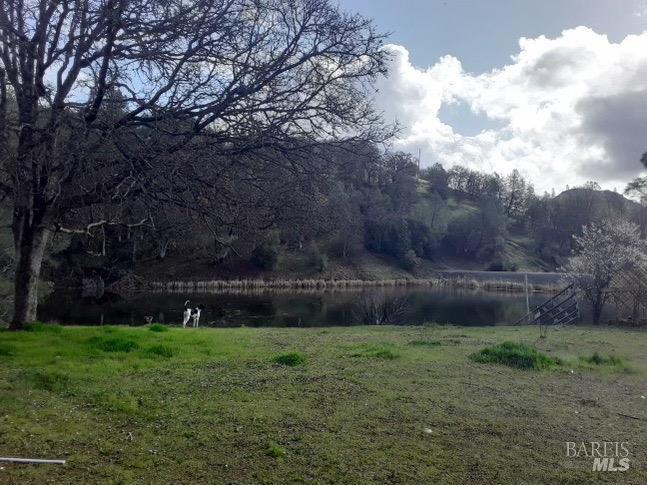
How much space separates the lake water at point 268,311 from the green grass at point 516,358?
18290mm

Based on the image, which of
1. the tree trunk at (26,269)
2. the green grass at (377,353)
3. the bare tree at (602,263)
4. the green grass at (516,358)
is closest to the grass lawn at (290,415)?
the green grass at (377,353)

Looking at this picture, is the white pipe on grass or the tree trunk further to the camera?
the tree trunk

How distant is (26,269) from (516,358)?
9093 millimetres

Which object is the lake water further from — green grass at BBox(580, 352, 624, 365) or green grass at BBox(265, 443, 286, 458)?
green grass at BBox(265, 443, 286, 458)

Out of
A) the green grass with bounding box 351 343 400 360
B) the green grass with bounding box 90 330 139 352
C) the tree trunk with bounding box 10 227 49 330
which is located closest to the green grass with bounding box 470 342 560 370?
the green grass with bounding box 351 343 400 360

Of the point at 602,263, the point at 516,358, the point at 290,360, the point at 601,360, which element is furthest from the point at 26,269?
the point at 602,263

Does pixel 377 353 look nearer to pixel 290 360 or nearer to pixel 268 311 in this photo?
pixel 290 360

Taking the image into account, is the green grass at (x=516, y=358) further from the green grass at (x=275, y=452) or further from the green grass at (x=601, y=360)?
the green grass at (x=275, y=452)

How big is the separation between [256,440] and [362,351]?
606 centimetres

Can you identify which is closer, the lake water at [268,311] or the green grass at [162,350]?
the green grass at [162,350]

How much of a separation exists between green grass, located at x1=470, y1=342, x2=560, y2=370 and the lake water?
18290 millimetres

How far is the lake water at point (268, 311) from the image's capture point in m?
30.0

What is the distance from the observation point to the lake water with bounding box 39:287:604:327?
30.0 meters

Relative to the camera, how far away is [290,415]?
5.92 meters
